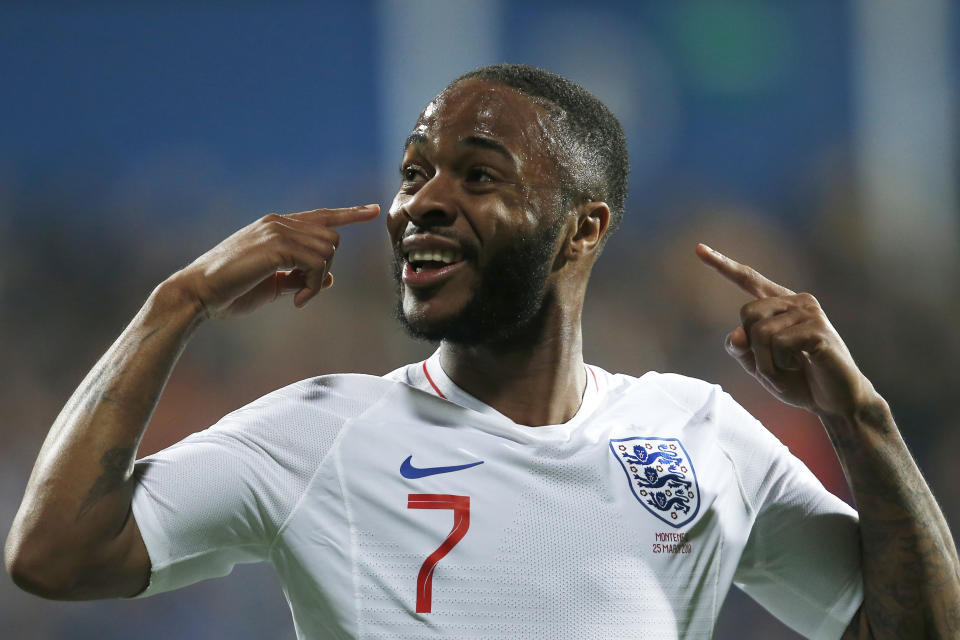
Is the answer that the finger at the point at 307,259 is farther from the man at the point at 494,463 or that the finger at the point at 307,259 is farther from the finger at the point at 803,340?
the finger at the point at 803,340

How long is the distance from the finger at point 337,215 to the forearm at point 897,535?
3.59 feet

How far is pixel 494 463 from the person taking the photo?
2.22 meters

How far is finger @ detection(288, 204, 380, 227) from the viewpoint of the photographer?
86.1 inches

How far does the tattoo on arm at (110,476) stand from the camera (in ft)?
5.97

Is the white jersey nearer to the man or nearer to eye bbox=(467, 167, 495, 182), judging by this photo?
the man

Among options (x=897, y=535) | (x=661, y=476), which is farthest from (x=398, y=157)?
(x=897, y=535)

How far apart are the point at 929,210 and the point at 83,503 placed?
5.04 meters

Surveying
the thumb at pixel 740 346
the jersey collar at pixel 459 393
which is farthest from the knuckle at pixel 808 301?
the jersey collar at pixel 459 393

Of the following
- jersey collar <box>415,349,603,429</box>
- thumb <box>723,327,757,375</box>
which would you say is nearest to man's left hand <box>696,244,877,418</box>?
thumb <box>723,327,757,375</box>

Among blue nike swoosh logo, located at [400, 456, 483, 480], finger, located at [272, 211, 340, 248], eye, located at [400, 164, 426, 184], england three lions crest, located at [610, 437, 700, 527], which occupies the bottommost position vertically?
england three lions crest, located at [610, 437, 700, 527]

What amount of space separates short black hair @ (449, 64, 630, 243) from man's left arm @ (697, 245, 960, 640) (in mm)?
534

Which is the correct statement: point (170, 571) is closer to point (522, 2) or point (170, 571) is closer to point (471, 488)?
point (471, 488)

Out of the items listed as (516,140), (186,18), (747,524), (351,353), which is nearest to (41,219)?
(186,18)

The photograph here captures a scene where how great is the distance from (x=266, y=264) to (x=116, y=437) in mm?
439
